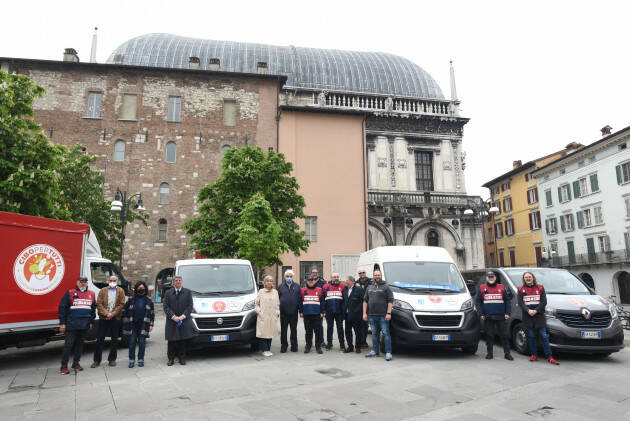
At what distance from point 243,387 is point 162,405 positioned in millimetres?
1306

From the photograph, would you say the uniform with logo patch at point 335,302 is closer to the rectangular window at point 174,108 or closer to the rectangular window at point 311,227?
the rectangular window at point 311,227

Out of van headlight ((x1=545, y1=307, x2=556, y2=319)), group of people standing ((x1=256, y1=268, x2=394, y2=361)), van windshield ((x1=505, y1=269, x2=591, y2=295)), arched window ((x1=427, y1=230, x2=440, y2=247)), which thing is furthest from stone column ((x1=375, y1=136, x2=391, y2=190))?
van headlight ((x1=545, y1=307, x2=556, y2=319))

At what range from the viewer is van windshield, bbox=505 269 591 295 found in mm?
9391

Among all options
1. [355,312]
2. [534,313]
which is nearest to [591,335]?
[534,313]

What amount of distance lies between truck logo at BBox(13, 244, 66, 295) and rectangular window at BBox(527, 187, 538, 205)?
47341 millimetres

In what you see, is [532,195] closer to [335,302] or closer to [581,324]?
[581,324]

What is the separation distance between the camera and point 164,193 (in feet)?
87.1

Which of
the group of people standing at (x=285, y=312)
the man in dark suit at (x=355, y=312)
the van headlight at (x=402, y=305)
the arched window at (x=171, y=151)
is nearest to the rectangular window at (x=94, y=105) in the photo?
the arched window at (x=171, y=151)

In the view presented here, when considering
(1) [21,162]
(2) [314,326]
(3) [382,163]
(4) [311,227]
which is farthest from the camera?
(3) [382,163]

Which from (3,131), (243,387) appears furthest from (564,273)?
(3,131)

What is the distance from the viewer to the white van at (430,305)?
858cm

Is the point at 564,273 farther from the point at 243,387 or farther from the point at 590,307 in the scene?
the point at 243,387

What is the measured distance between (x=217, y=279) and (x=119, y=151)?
65.6 ft

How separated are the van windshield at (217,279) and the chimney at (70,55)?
24.4 m
